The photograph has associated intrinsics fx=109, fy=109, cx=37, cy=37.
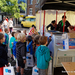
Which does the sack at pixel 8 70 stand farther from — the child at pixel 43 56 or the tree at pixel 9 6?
the tree at pixel 9 6

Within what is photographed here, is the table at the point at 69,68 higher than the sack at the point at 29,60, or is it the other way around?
the table at the point at 69,68

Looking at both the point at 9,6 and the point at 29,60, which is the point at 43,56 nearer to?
the point at 29,60

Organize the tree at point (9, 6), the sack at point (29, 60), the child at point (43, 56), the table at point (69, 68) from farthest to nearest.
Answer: the tree at point (9, 6), the sack at point (29, 60), the child at point (43, 56), the table at point (69, 68)

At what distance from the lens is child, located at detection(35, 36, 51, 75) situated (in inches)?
101

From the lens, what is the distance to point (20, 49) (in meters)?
2.93

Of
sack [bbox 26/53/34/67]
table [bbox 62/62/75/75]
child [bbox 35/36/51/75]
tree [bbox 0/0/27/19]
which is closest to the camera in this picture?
table [bbox 62/62/75/75]

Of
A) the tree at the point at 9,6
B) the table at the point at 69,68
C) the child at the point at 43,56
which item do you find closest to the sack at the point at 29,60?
the child at the point at 43,56

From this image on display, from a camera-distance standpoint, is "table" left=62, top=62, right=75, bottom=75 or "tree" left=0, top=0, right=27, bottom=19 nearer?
"table" left=62, top=62, right=75, bottom=75

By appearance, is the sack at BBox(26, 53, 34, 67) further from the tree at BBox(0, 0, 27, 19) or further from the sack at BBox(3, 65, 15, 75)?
the tree at BBox(0, 0, 27, 19)

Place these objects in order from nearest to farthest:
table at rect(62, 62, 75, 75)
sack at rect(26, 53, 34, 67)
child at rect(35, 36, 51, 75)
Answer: table at rect(62, 62, 75, 75) < child at rect(35, 36, 51, 75) < sack at rect(26, 53, 34, 67)

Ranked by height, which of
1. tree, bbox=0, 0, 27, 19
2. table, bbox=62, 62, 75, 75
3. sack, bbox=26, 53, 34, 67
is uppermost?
tree, bbox=0, 0, 27, 19

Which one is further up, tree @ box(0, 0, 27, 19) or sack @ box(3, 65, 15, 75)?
tree @ box(0, 0, 27, 19)

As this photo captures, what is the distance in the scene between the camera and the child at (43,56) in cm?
256

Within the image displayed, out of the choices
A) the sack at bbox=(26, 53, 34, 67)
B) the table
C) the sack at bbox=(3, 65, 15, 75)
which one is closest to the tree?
the sack at bbox=(26, 53, 34, 67)
